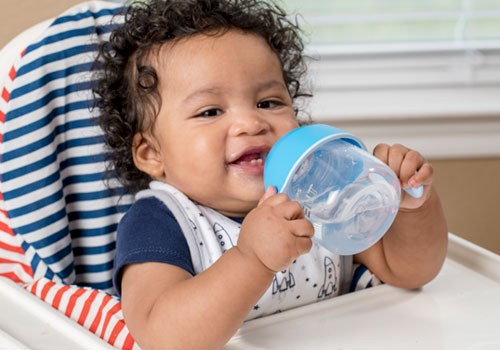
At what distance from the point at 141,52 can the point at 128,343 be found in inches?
13.8

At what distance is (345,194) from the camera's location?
24.1 inches

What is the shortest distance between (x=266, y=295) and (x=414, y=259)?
17 cm

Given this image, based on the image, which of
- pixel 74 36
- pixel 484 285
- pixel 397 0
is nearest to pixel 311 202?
pixel 484 285

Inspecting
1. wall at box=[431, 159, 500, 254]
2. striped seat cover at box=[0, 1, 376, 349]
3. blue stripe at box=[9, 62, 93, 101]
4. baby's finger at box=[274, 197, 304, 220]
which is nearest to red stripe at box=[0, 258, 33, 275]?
striped seat cover at box=[0, 1, 376, 349]

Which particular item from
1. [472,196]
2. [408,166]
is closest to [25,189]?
[408,166]

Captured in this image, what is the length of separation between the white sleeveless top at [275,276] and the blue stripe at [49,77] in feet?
0.67

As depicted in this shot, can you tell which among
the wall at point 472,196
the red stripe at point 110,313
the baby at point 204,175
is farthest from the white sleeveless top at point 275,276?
the wall at point 472,196

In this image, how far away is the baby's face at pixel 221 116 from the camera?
0.73 meters

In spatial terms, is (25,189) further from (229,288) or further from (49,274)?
(229,288)

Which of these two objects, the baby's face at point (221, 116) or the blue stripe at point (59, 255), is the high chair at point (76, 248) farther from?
the baby's face at point (221, 116)

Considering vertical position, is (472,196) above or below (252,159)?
below

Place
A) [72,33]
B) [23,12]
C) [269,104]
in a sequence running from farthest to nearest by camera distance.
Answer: [23,12] < [72,33] < [269,104]

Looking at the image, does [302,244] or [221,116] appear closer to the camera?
[302,244]

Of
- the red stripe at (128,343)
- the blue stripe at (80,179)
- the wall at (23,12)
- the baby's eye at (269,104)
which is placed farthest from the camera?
the wall at (23,12)
